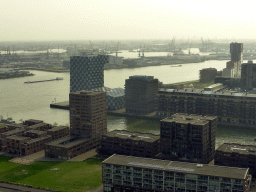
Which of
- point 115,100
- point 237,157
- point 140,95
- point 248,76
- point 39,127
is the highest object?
point 248,76

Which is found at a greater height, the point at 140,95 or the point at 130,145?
the point at 140,95

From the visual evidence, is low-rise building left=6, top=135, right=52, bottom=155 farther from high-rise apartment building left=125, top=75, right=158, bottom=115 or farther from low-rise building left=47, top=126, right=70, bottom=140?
high-rise apartment building left=125, top=75, right=158, bottom=115

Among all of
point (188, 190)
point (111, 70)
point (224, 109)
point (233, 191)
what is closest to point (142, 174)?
point (188, 190)

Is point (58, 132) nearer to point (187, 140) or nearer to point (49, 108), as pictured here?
point (187, 140)

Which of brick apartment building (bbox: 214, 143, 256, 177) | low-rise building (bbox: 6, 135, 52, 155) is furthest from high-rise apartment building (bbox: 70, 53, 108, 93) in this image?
brick apartment building (bbox: 214, 143, 256, 177)

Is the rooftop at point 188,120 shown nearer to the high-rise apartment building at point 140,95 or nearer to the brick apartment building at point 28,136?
the brick apartment building at point 28,136

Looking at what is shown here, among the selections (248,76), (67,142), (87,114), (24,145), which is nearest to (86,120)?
(87,114)

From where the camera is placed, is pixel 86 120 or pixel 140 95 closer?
pixel 86 120
